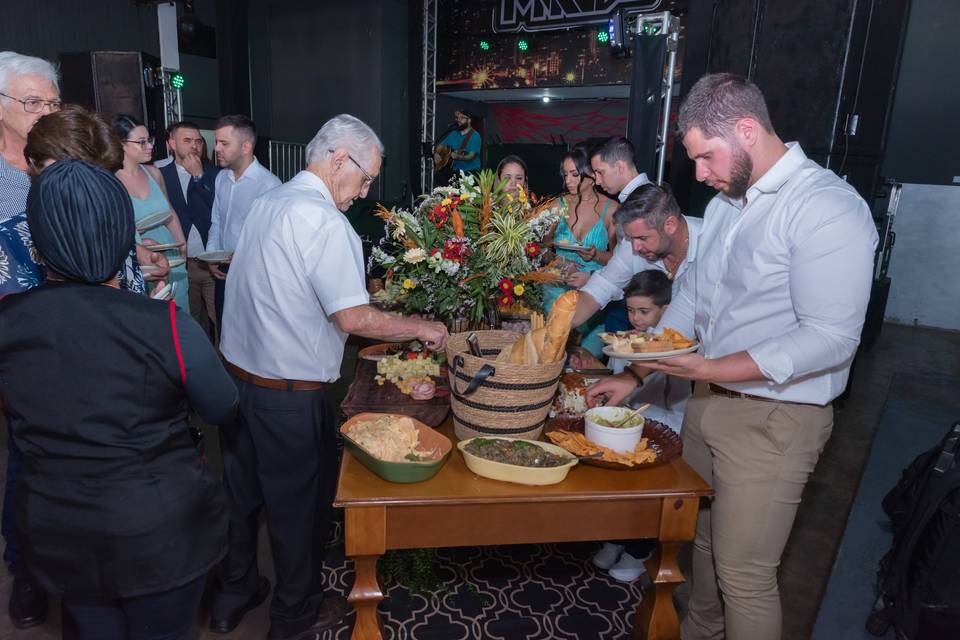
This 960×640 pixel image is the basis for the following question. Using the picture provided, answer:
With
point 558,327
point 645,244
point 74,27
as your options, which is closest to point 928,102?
point 645,244

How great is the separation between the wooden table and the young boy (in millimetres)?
858

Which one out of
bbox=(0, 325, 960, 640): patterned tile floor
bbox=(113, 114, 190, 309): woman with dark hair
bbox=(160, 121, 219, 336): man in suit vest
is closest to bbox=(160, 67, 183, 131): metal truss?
bbox=(160, 121, 219, 336): man in suit vest

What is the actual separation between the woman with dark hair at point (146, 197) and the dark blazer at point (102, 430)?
1.80 m

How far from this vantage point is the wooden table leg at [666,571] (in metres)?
1.63

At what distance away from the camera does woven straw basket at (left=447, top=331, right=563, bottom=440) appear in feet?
5.30

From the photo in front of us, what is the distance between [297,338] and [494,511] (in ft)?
2.55

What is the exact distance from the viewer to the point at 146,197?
307 centimetres

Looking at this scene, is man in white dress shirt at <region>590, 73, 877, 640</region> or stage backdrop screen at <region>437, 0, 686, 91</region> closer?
man in white dress shirt at <region>590, 73, 877, 640</region>

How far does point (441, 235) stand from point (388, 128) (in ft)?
31.4

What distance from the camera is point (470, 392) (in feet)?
5.41

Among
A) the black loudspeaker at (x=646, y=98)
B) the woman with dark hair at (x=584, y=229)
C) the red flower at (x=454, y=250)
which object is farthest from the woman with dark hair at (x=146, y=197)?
the black loudspeaker at (x=646, y=98)

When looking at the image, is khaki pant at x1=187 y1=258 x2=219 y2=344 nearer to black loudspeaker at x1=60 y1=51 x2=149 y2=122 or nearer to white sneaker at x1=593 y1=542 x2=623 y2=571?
white sneaker at x1=593 y1=542 x2=623 y2=571

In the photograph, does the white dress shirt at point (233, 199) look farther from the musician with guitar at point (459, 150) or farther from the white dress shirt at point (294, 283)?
the musician with guitar at point (459, 150)

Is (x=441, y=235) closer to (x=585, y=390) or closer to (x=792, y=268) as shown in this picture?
(x=585, y=390)
